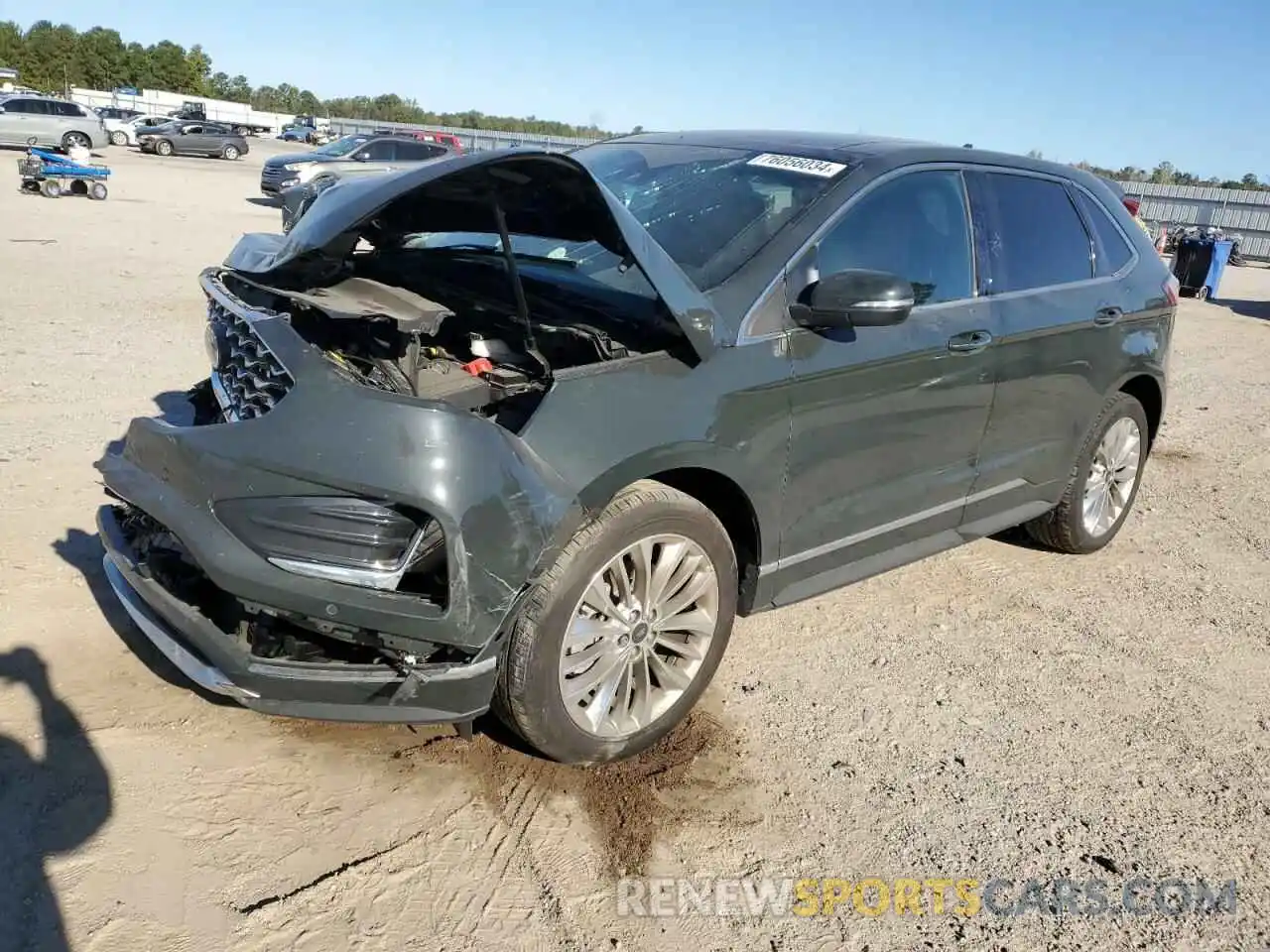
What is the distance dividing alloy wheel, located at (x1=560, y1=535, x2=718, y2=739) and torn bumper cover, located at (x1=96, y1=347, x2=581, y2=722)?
12.7 inches

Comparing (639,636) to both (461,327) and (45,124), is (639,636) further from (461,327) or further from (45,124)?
(45,124)

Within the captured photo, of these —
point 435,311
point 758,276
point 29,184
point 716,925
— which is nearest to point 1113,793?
point 716,925

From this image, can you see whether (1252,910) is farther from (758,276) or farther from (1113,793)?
(758,276)

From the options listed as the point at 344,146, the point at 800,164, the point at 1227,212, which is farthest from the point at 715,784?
the point at 1227,212

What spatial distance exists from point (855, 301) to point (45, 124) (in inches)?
1415

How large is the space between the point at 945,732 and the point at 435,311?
2336 millimetres

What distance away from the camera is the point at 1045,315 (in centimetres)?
427

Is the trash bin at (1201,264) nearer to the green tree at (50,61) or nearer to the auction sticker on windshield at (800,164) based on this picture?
the auction sticker on windshield at (800,164)

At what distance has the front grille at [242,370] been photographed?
2.74 meters

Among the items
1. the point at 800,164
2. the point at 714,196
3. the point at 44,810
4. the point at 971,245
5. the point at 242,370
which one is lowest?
the point at 44,810

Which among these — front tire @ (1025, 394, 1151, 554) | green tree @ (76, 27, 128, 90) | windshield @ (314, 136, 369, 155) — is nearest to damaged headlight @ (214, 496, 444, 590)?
front tire @ (1025, 394, 1151, 554)

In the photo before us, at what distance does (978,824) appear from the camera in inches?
119

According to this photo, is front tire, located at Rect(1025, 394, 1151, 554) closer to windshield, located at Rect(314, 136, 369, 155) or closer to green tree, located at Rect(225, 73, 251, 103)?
windshield, located at Rect(314, 136, 369, 155)

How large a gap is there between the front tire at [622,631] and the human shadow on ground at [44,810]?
115 centimetres
